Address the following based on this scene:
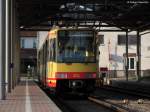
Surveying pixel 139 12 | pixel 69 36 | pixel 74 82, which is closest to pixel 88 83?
pixel 74 82

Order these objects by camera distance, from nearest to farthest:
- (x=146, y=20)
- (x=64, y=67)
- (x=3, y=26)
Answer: (x=3, y=26) < (x=64, y=67) < (x=146, y=20)

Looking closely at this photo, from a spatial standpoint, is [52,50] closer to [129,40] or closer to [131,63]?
[129,40]

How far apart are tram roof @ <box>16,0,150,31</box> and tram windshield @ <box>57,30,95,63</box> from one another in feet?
44.5

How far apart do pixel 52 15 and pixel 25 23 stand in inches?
219

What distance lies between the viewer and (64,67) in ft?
92.6

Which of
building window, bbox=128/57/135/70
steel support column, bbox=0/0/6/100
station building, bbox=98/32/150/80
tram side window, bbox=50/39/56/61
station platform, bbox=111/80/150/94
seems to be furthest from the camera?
building window, bbox=128/57/135/70

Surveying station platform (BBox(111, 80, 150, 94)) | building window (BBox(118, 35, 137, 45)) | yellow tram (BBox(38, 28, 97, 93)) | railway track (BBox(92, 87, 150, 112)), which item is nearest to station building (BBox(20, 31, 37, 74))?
building window (BBox(118, 35, 137, 45))

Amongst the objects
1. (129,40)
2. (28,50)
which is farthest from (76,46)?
(28,50)

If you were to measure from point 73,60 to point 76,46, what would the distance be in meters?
0.76

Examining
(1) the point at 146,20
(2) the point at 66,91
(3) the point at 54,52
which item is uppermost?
(1) the point at 146,20

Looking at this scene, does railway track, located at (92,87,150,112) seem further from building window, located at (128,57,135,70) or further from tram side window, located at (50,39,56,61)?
building window, located at (128,57,135,70)

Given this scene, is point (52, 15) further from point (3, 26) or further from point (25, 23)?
point (3, 26)

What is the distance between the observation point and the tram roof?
151 feet

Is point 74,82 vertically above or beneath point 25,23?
beneath
